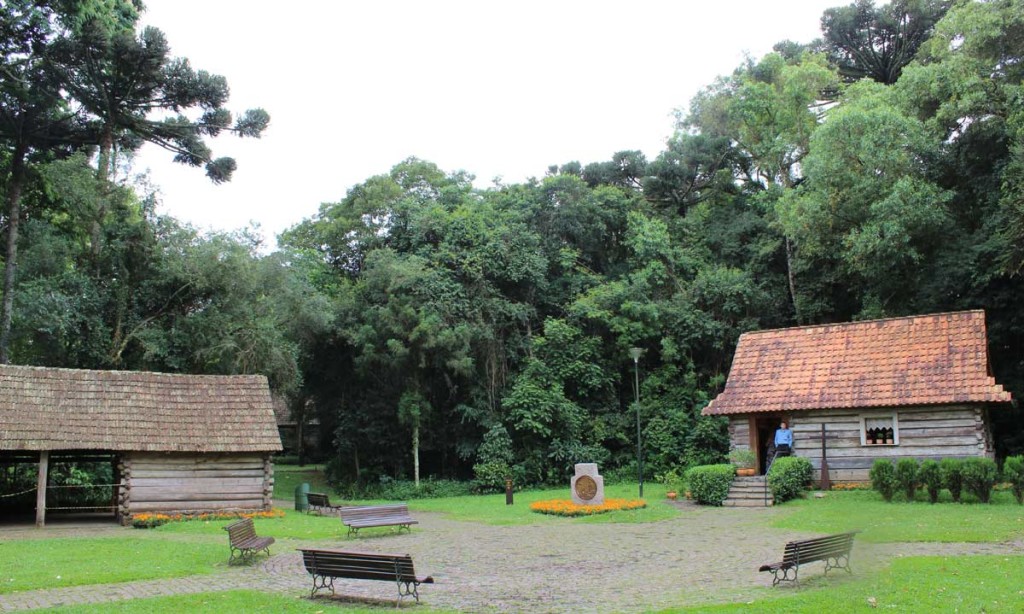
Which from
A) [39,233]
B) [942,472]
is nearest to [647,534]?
[942,472]

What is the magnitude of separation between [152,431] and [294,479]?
54.6 feet

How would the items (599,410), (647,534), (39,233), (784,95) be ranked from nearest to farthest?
(647,534)
(39,233)
(599,410)
(784,95)

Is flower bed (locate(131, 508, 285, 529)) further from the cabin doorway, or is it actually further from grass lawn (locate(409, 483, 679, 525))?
the cabin doorway

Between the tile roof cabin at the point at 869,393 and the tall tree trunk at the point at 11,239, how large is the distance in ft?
75.2

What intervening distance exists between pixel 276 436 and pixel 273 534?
5.37m

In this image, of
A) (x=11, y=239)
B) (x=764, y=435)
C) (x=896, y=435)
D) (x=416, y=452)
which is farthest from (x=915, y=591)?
(x=11, y=239)

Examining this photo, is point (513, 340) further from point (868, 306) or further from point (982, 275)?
point (982, 275)

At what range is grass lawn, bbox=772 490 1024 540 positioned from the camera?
1429 cm

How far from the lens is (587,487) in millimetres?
21797

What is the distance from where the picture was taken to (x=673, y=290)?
3447 centimetres

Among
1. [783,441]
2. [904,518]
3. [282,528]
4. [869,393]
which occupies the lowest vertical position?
[282,528]

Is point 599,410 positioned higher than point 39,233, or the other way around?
point 39,233

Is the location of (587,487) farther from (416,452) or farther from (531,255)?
(531,255)

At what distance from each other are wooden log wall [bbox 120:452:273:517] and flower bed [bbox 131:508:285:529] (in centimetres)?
27
